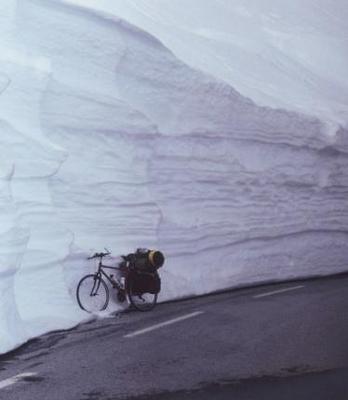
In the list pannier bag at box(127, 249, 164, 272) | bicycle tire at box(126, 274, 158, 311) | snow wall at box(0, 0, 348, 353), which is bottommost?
bicycle tire at box(126, 274, 158, 311)

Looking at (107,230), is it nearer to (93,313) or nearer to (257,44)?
(93,313)

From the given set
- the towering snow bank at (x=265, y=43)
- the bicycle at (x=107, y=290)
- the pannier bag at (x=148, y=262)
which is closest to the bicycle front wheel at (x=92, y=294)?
the bicycle at (x=107, y=290)

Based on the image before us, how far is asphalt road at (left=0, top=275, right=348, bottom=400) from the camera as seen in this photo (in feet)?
18.7

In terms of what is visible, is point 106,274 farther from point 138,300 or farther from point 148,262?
point 138,300

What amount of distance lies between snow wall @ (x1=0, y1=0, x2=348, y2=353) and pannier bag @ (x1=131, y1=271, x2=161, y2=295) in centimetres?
39

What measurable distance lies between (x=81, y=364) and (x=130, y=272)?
13.3 feet

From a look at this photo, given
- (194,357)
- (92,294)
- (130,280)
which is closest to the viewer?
(194,357)

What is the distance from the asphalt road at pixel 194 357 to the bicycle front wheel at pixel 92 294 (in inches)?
13.4

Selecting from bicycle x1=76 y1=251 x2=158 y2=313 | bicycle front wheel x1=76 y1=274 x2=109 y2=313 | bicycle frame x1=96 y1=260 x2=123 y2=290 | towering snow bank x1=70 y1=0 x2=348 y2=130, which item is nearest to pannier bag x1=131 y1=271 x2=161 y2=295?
bicycle x1=76 y1=251 x2=158 y2=313

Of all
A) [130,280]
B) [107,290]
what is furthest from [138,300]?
[107,290]

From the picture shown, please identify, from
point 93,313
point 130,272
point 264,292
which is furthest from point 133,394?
point 264,292

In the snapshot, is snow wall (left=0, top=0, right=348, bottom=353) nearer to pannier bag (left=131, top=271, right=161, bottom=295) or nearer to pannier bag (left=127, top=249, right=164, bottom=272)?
pannier bag (left=131, top=271, right=161, bottom=295)

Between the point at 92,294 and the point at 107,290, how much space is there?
0.81 feet

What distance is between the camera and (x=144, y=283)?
35.1 feet
